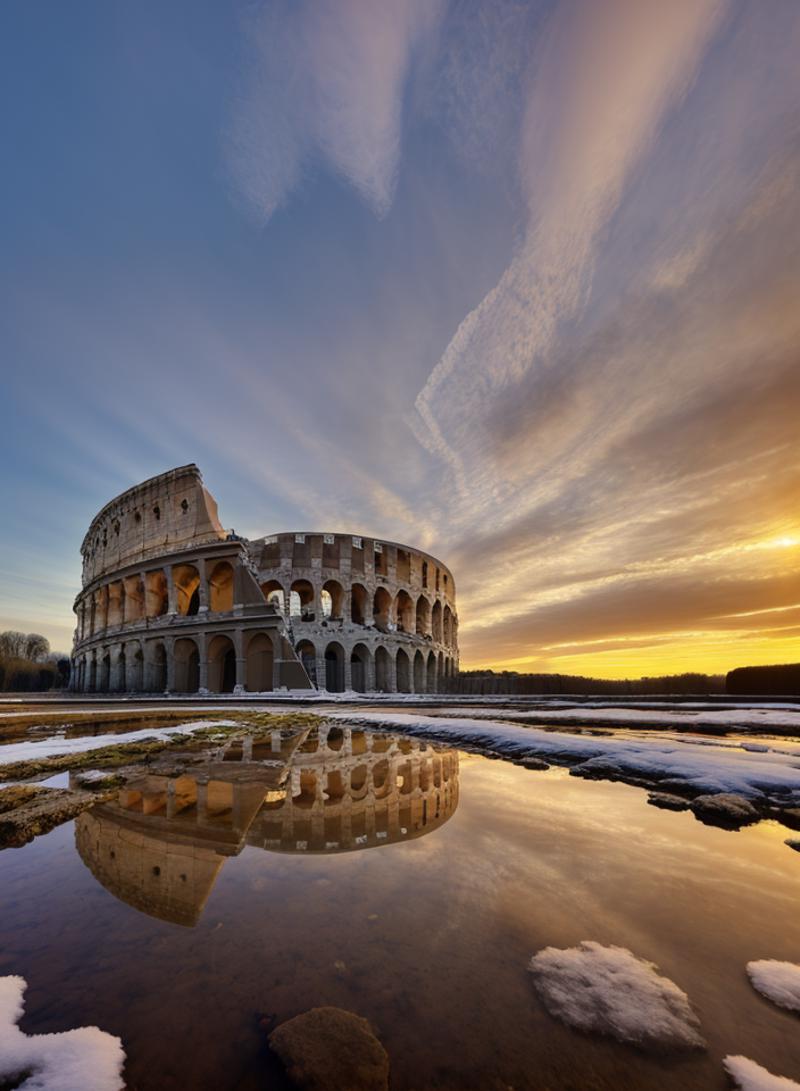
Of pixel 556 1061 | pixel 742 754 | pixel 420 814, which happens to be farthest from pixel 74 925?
pixel 742 754

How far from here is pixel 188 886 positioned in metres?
2.29

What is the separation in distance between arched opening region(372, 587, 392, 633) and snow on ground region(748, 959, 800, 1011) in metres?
40.4

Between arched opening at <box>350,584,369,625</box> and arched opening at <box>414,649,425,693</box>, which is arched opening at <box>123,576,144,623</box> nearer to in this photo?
arched opening at <box>350,584,369,625</box>

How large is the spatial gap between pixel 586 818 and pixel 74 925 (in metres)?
3.19

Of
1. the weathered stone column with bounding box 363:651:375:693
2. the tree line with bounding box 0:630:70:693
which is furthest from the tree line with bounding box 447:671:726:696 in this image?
the tree line with bounding box 0:630:70:693

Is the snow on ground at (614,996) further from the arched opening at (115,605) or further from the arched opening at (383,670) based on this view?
the arched opening at (115,605)

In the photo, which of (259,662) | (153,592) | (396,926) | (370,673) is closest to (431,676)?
(370,673)

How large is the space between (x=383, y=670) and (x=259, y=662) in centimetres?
1361

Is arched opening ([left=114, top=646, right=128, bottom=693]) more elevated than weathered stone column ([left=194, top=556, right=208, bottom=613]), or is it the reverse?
weathered stone column ([left=194, top=556, right=208, bottom=613])

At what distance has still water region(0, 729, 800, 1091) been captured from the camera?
1249 millimetres

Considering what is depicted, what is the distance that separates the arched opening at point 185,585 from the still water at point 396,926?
34.4 meters

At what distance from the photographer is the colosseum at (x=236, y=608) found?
30312 millimetres

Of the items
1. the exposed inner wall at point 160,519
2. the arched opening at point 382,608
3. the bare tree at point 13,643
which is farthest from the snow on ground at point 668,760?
the bare tree at point 13,643

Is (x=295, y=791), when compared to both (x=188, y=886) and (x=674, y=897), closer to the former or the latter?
(x=188, y=886)
